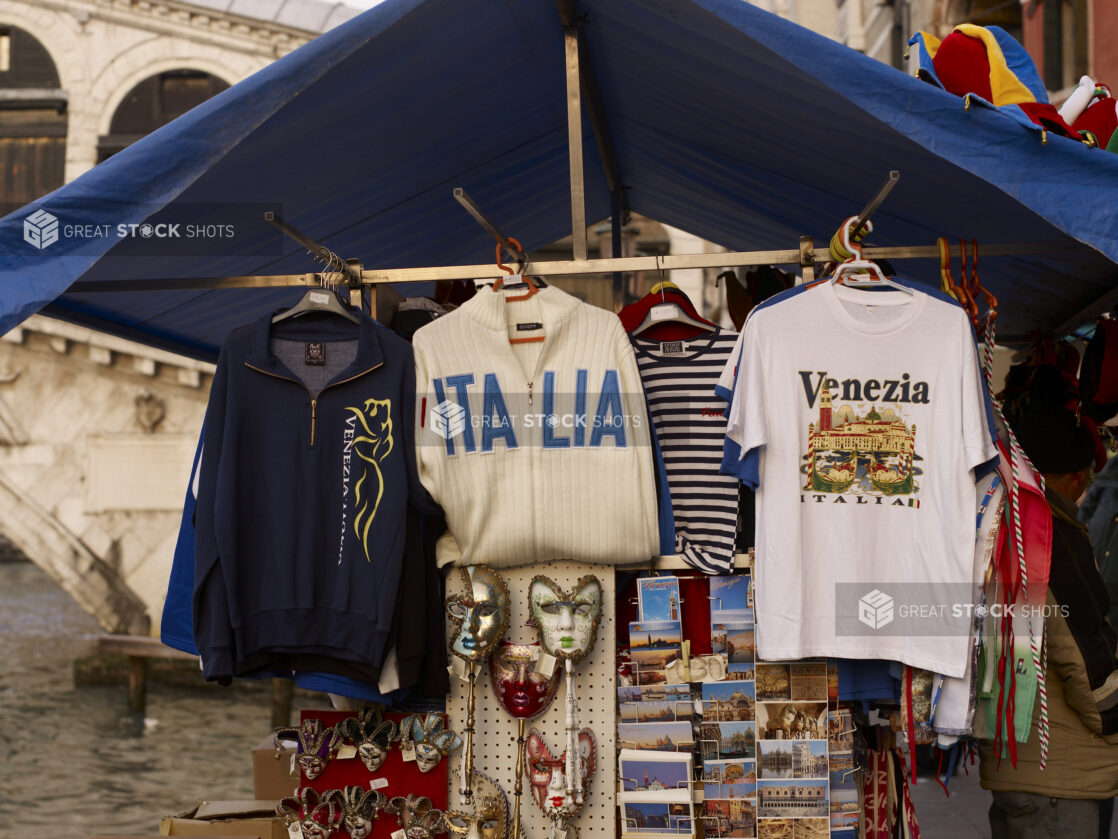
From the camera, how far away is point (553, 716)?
333 centimetres

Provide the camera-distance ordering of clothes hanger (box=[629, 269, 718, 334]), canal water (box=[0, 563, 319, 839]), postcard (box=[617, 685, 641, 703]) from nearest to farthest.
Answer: postcard (box=[617, 685, 641, 703]) → clothes hanger (box=[629, 269, 718, 334]) → canal water (box=[0, 563, 319, 839])

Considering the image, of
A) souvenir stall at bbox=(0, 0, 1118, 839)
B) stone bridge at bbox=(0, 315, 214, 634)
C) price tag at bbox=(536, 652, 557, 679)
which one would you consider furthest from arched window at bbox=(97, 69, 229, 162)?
price tag at bbox=(536, 652, 557, 679)

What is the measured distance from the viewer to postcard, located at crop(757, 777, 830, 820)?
3.22 metres

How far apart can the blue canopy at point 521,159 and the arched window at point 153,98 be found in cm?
1652

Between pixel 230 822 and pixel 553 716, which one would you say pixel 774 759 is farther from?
pixel 230 822

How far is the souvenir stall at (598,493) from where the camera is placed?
122 inches

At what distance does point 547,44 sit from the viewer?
382 cm

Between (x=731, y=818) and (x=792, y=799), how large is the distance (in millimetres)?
191

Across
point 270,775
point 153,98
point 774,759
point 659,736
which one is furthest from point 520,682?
point 153,98

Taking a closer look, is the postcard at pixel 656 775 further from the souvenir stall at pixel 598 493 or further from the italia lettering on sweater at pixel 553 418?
the italia lettering on sweater at pixel 553 418

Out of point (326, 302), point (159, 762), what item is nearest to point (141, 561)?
point (159, 762)

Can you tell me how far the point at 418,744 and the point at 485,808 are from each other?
28 cm

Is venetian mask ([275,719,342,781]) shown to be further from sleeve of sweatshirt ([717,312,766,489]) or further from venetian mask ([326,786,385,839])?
sleeve of sweatshirt ([717,312,766,489])

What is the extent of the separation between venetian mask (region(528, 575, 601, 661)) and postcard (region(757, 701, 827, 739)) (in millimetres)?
573
